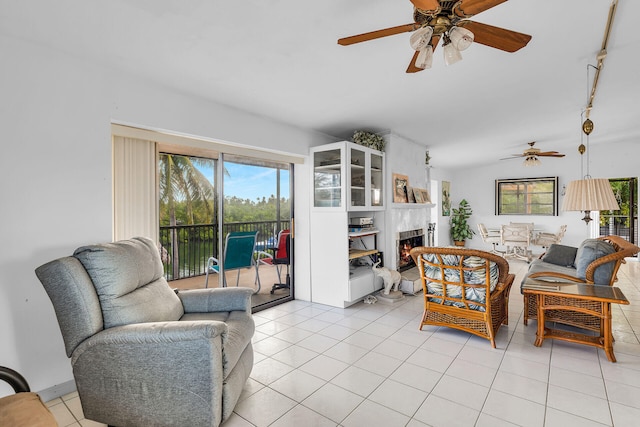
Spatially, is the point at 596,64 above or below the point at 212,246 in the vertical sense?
above

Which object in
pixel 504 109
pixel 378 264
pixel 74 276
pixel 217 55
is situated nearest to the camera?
pixel 74 276

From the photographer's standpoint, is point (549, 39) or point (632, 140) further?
point (632, 140)

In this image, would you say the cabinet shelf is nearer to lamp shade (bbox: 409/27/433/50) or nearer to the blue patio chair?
the blue patio chair

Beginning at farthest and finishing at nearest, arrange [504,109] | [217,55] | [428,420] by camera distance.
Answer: [504,109] < [217,55] < [428,420]

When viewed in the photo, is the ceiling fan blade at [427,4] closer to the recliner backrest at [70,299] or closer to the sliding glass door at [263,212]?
the recliner backrest at [70,299]

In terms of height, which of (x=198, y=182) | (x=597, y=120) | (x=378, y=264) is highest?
(x=597, y=120)

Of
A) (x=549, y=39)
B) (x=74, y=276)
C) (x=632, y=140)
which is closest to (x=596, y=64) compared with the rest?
(x=549, y=39)

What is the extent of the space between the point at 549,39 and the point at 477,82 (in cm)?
71

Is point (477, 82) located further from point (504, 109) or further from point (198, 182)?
point (198, 182)

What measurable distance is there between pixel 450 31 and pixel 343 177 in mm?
2460

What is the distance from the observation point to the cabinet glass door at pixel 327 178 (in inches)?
157

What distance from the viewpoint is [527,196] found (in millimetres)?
7938

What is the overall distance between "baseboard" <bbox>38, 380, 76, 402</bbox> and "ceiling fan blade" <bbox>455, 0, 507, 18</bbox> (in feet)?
10.7

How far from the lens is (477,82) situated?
2.96 metres
